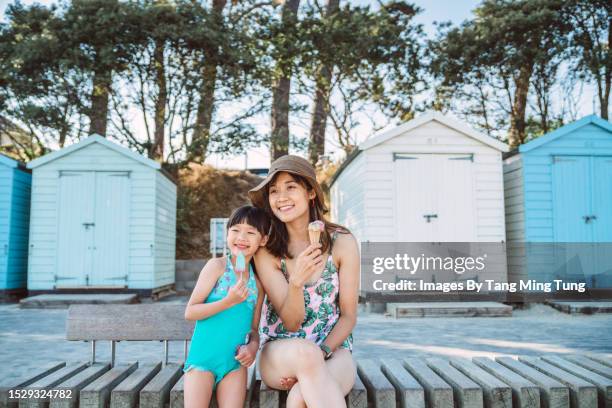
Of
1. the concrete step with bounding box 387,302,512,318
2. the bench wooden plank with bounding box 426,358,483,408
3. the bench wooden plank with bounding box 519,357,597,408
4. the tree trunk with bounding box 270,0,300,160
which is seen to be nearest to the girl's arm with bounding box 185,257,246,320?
the bench wooden plank with bounding box 426,358,483,408

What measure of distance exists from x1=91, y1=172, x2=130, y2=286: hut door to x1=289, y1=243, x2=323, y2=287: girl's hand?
8.37m

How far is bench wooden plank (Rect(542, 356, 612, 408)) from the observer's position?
2232 millimetres

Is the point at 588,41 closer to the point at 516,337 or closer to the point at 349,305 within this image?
the point at 516,337

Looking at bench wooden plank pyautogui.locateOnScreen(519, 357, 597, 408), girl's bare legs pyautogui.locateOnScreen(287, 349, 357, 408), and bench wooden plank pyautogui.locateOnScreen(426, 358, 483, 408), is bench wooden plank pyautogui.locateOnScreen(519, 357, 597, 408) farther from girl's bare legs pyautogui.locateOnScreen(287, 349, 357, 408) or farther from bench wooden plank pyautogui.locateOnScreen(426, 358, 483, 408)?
girl's bare legs pyautogui.locateOnScreen(287, 349, 357, 408)

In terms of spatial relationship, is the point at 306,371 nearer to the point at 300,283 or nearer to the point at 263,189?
the point at 300,283

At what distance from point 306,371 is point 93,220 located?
8.73 meters

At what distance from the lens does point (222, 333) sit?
2.31m

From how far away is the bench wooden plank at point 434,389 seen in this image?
7.22ft

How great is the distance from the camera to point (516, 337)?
6.00 m

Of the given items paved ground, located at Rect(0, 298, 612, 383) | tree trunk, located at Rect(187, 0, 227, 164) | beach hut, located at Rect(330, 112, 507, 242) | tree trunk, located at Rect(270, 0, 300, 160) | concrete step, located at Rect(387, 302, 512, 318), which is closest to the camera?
paved ground, located at Rect(0, 298, 612, 383)

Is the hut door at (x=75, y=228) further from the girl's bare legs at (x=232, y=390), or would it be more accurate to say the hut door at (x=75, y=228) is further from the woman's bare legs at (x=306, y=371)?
the woman's bare legs at (x=306, y=371)

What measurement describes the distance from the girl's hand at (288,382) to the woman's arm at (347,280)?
0.36m

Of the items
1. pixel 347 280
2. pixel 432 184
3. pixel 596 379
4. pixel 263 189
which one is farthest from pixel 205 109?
pixel 596 379

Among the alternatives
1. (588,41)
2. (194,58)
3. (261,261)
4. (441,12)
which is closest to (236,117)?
(194,58)
